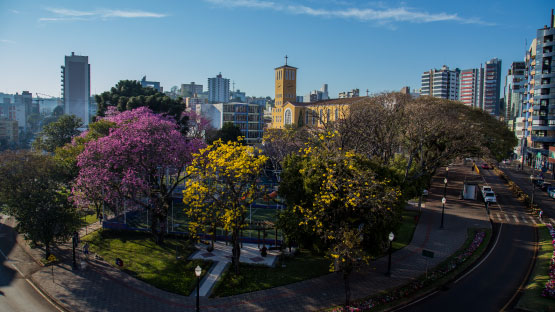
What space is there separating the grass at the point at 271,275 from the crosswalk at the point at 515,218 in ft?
61.9

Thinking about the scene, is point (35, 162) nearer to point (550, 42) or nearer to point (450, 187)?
point (450, 187)

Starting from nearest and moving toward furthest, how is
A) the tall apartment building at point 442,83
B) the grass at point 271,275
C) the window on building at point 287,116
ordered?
the grass at point 271,275 → the window on building at point 287,116 → the tall apartment building at point 442,83

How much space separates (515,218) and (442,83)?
143942 mm

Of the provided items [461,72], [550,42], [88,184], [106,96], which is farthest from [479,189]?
[461,72]

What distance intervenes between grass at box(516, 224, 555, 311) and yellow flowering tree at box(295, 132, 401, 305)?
258 inches

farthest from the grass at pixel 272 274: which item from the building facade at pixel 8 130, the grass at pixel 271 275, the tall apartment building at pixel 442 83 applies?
the tall apartment building at pixel 442 83

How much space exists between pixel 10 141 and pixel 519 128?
12792 centimetres

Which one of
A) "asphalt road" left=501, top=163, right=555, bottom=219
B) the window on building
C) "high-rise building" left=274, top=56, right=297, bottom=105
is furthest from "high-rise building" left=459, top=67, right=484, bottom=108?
"asphalt road" left=501, top=163, right=555, bottom=219

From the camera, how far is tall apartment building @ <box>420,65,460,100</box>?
529ft

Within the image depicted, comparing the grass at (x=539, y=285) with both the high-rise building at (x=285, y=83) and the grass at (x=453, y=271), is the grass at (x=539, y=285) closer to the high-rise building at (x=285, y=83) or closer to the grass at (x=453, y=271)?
the grass at (x=453, y=271)

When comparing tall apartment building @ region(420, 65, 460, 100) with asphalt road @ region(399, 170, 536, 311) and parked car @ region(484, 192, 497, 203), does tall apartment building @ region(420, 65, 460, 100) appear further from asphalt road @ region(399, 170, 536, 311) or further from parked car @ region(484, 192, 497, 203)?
asphalt road @ region(399, 170, 536, 311)

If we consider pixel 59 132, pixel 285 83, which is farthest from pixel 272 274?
pixel 285 83

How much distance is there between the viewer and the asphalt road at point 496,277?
1678 centimetres

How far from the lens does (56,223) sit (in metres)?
22.0
